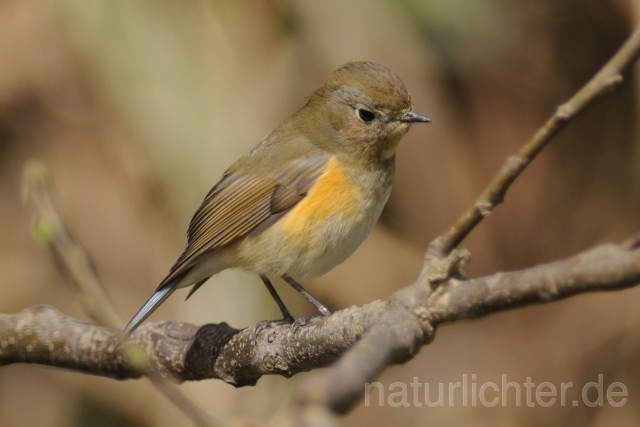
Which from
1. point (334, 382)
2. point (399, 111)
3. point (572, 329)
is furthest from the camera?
point (572, 329)

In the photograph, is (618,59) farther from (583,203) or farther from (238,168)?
(583,203)

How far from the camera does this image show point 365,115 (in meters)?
3.30

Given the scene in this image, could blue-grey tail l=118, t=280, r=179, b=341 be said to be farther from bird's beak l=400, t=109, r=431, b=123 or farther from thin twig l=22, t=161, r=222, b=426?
bird's beak l=400, t=109, r=431, b=123

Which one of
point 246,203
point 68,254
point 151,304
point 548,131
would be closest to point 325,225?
point 246,203

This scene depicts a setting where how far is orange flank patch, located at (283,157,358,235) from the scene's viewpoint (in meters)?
3.03

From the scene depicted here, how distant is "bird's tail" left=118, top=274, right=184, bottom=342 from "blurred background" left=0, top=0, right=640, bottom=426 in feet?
3.74

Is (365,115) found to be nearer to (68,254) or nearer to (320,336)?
(320,336)

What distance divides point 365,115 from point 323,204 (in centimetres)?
49

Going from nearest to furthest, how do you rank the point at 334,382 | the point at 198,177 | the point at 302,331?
the point at 334,382
the point at 302,331
the point at 198,177

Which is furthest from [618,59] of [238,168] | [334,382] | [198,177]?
[198,177]

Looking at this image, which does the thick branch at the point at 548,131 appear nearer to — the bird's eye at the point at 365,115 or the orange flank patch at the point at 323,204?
the orange flank patch at the point at 323,204

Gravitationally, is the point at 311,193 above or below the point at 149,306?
above

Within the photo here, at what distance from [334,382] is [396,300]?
588 mm

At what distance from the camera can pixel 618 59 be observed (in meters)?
1.05
